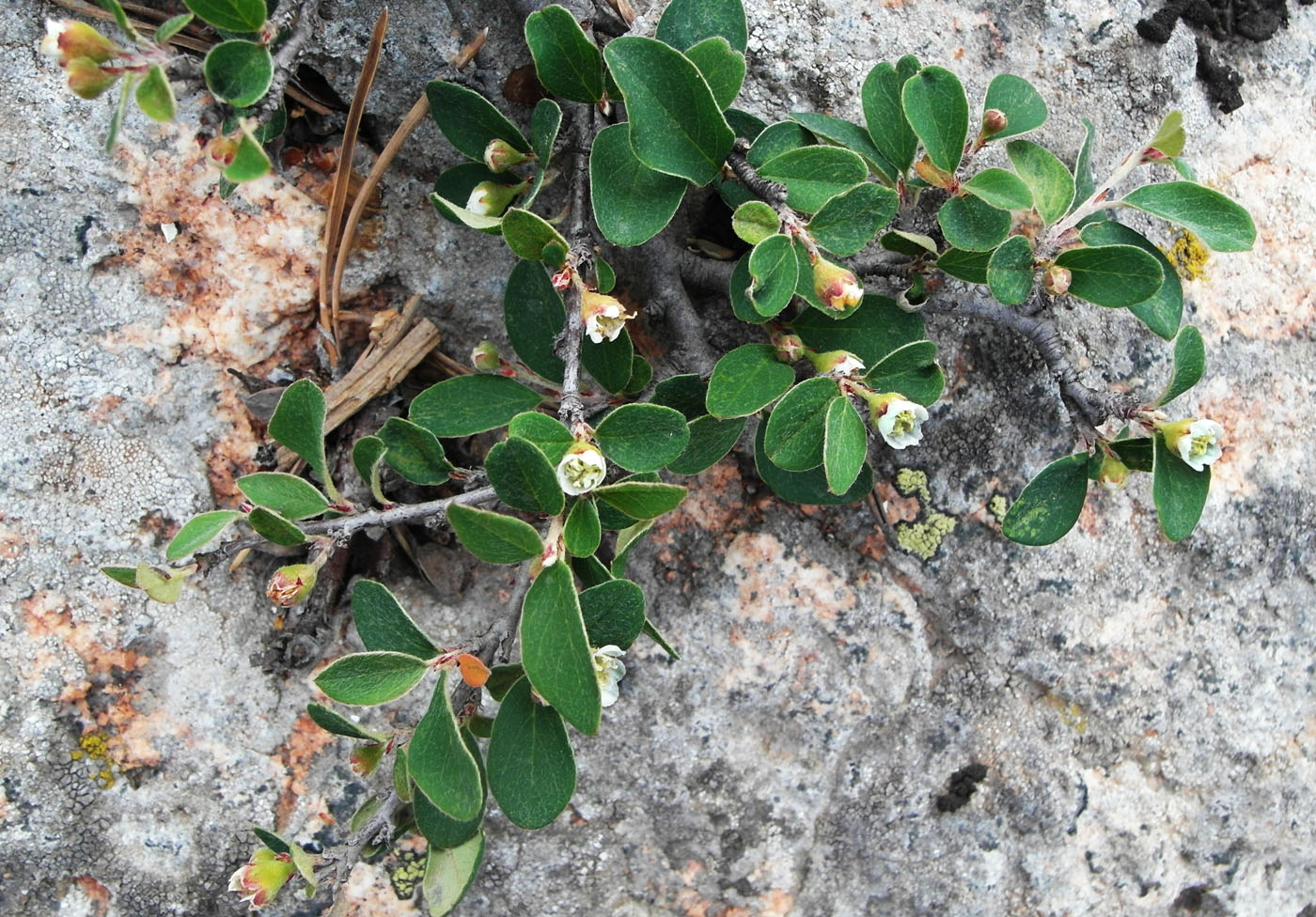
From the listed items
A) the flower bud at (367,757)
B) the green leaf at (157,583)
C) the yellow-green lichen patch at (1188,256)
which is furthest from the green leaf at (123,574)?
the yellow-green lichen patch at (1188,256)

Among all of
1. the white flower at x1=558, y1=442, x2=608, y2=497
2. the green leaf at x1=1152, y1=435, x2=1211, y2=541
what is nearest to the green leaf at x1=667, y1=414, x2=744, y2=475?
the white flower at x1=558, y1=442, x2=608, y2=497

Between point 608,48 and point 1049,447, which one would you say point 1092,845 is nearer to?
point 1049,447

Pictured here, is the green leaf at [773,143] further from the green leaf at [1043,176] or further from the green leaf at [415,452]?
the green leaf at [415,452]

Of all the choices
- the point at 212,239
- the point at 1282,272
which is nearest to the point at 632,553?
the point at 212,239

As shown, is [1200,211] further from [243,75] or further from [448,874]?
[448,874]

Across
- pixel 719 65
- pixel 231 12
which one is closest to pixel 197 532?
pixel 231 12
